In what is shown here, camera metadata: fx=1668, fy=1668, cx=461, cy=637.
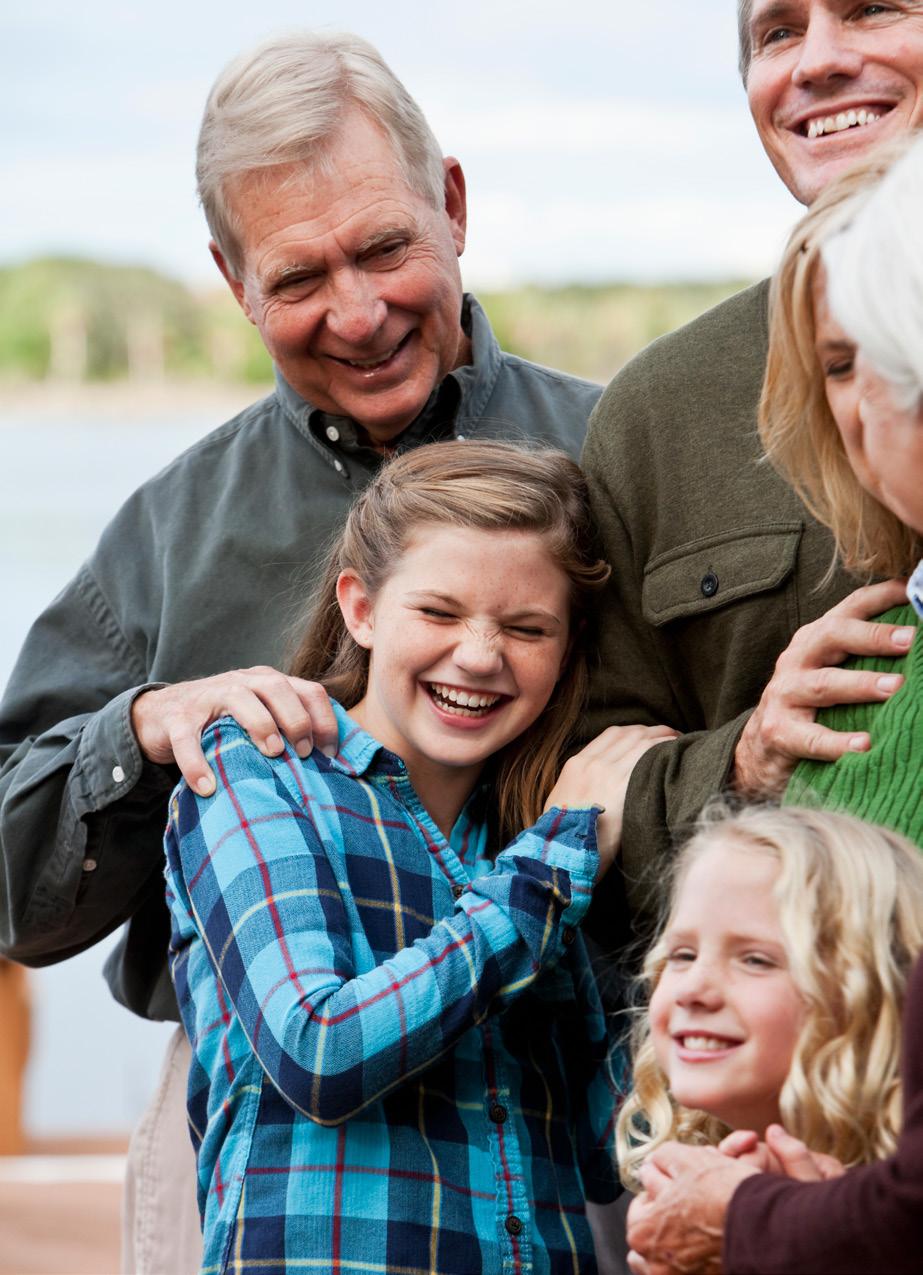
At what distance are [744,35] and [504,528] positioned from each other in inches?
30.9

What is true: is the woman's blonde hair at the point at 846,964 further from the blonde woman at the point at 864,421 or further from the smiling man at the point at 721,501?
the smiling man at the point at 721,501

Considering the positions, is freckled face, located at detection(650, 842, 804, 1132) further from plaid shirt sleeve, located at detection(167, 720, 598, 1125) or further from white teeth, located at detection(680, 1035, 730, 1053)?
plaid shirt sleeve, located at detection(167, 720, 598, 1125)

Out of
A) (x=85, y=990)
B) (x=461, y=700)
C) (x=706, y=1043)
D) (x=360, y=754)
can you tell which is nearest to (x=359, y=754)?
(x=360, y=754)

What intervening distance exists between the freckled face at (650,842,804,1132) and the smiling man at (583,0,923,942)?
377 mm

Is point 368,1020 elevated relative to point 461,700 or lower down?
lower down

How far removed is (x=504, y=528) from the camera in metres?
2.14

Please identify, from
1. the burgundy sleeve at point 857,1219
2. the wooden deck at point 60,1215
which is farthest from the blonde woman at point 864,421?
the wooden deck at point 60,1215

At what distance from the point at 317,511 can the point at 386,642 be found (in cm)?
51

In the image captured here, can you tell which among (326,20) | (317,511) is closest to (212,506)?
(317,511)

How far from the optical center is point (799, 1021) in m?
1.46

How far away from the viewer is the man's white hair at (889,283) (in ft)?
4.43

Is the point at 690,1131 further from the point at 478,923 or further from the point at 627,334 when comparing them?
the point at 627,334

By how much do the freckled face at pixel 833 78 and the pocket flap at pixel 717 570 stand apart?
461mm

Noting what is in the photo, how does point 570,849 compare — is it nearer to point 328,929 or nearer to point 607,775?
point 607,775
